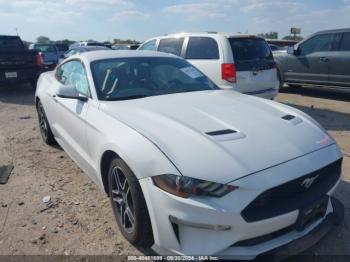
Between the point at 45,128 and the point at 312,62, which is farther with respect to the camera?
the point at 312,62

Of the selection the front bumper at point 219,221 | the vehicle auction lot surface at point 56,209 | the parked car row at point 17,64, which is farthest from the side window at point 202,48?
the parked car row at point 17,64

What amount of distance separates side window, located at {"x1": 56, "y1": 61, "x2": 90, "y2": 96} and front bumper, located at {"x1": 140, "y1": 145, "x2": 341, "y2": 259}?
1.86 metres

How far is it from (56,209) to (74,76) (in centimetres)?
168

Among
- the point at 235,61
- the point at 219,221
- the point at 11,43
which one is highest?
the point at 11,43

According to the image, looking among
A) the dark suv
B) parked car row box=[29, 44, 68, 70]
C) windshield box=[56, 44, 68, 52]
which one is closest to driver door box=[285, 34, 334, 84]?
the dark suv

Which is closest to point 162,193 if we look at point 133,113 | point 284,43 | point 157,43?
point 133,113

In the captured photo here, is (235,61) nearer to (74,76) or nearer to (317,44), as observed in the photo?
(74,76)

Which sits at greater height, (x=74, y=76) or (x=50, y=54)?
(x=74, y=76)

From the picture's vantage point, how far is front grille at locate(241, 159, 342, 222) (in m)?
2.26

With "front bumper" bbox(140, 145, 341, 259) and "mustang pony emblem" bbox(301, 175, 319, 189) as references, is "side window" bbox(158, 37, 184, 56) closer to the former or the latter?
"mustang pony emblem" bbox(301, 175, 319, 189)

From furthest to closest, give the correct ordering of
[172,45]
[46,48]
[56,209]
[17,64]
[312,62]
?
1. [46,48]
2. [17,64]
3. [312,62]
4. [172,45]
5. [56,209]

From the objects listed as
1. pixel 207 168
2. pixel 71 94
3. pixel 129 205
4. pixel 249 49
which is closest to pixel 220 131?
pixel 207 168

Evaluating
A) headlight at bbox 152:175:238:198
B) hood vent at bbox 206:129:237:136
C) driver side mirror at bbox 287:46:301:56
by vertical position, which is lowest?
headlight at bbox 152:175:238:198

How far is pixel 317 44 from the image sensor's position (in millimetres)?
9477
